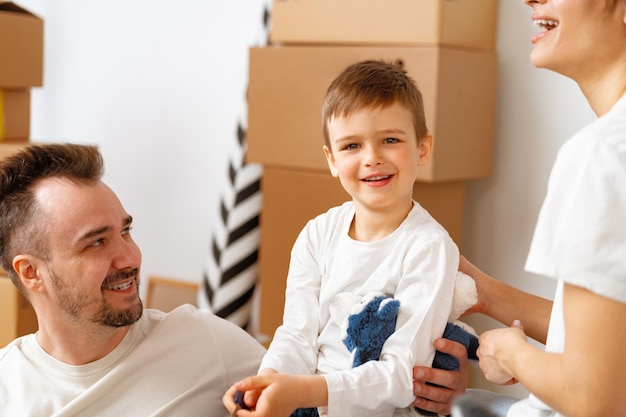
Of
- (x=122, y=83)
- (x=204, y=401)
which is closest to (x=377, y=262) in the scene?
(x=204, y=401)

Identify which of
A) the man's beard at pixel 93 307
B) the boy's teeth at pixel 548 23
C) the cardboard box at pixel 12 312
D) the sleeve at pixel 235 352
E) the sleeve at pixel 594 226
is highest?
the boy's teeth at pixel 548 23

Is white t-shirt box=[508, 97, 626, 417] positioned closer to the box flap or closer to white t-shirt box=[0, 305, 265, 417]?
white t-shirt box=[0, 305, 265, 417]

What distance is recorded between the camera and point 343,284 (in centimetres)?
139

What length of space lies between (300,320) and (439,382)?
0.87 feet

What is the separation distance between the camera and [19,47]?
256cm

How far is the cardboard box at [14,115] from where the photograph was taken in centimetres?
257

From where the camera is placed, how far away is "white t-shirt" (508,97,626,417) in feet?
3.06

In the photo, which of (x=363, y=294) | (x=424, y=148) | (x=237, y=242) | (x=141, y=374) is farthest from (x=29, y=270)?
→ (x=237, y=242)

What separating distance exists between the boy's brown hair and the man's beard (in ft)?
1.62

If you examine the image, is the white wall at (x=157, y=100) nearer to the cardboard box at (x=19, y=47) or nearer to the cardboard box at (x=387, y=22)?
the cardboard box at (x=387, y=22)

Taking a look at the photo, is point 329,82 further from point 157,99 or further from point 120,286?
point 157,99

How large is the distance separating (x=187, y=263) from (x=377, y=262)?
219cm

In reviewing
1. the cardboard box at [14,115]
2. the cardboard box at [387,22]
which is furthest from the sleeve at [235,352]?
the cardboard box at [14,115]

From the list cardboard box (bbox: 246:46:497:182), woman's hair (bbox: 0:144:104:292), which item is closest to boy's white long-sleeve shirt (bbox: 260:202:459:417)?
woman's hair (bbox: 0:144:104:292)
